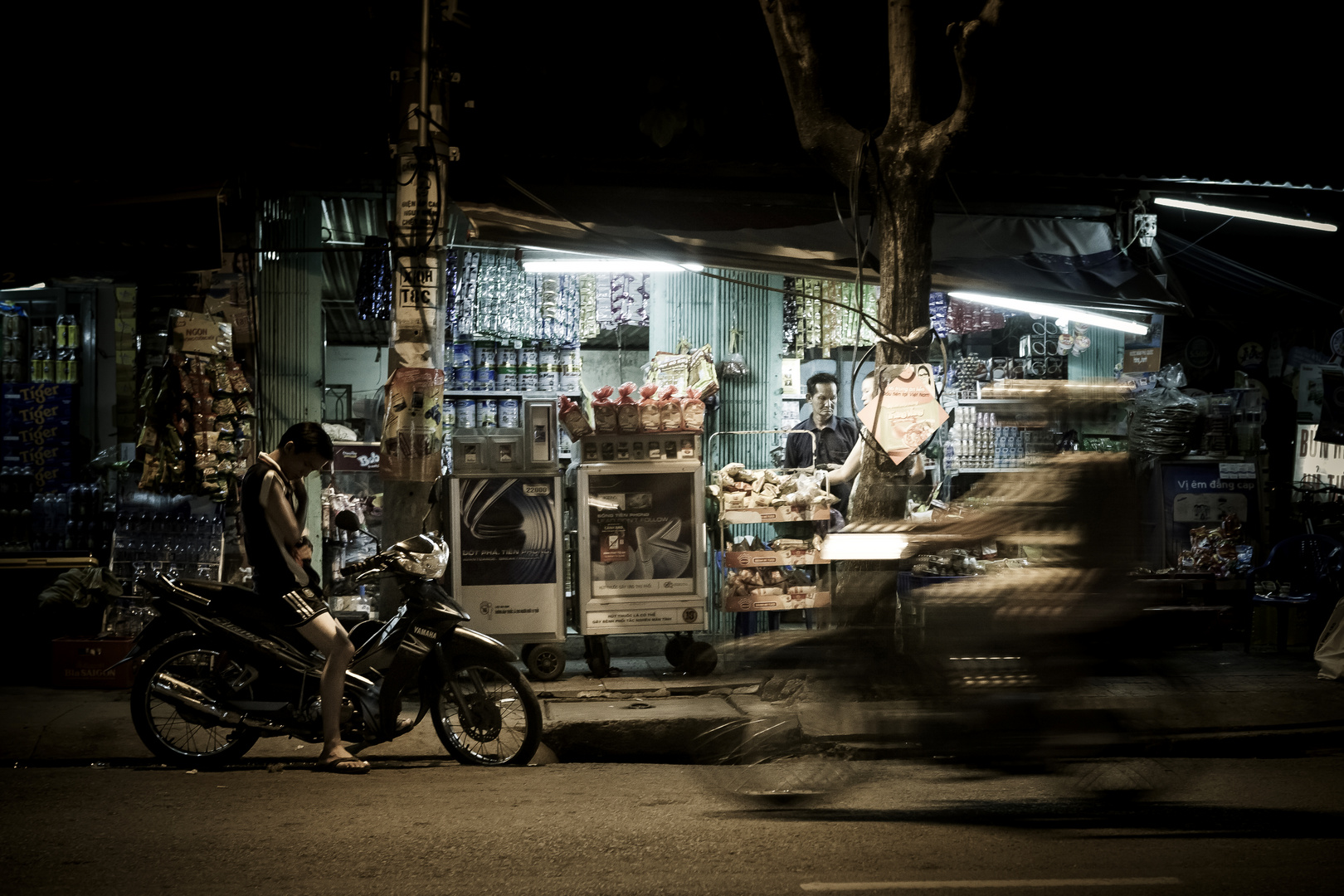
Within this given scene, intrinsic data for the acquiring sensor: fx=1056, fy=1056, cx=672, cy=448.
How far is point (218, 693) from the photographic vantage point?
6141mm

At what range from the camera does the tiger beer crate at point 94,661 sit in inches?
316

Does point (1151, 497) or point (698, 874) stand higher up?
point (1151, 497)

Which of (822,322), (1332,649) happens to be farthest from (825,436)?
(1332,649)

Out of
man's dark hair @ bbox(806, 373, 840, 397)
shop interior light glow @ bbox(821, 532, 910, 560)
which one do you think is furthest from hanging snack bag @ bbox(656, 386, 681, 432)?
shop interior light glow @ bbox(821, 532, 910, 560)

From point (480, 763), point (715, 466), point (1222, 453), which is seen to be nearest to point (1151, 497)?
point (1222, 453)

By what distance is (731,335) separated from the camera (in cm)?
1012

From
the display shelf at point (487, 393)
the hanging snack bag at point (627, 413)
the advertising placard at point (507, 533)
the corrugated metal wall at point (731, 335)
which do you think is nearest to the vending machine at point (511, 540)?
the advertising placard at point (507, 533)

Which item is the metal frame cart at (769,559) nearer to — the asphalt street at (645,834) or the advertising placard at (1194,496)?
the asphalt street at (645,834)

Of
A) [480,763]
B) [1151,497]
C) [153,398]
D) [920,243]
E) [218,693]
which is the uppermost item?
[920,243]

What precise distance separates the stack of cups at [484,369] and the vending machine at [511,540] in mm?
1338

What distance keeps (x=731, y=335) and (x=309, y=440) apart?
16.2 feet

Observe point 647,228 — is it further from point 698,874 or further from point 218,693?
point 698,874

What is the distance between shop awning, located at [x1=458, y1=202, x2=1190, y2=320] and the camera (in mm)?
8594

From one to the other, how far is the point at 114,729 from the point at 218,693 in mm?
1196
